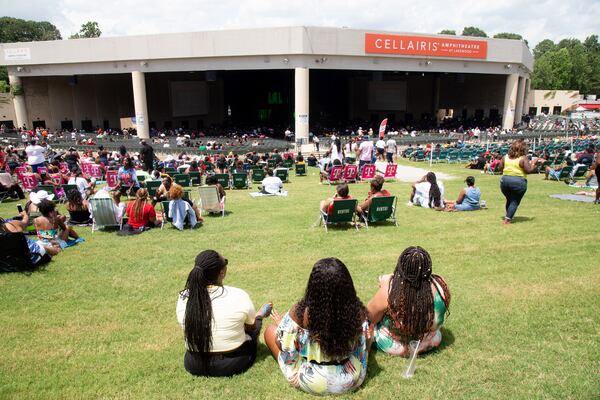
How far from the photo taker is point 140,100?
34344mm

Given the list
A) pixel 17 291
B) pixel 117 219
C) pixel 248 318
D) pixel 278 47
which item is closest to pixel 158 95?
→ pixel 278 47

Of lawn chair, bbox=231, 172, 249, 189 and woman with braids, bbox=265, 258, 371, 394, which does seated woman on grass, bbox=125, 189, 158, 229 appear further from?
lawn chair, bbox=231, 172, 249, 189

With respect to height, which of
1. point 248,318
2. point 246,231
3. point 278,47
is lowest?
point 246,231

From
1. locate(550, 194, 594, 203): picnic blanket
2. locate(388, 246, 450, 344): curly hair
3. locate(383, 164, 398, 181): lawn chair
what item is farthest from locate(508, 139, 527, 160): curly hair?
locate(383, 164, 398, 181): lawn chair

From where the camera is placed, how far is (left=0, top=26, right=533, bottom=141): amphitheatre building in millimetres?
31406

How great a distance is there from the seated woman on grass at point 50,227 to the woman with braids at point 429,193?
758cm

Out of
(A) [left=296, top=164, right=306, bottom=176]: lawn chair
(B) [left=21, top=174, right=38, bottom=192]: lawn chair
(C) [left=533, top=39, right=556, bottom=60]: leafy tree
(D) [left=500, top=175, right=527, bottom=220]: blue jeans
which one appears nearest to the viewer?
(D) [left=500, top=175, right=527, bottom=220]: blue jeans

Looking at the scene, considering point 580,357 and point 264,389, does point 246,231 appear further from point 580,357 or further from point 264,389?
point 580,357

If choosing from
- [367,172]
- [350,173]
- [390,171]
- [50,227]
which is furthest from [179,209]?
[390,171]

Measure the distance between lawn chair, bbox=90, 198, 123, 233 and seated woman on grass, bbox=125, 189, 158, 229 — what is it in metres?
0.26

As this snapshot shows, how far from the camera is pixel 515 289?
205 inches

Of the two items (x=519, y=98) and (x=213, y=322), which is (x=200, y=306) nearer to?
(x=213, y=322)

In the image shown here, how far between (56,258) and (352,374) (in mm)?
5624

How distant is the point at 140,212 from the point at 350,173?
8.56m
